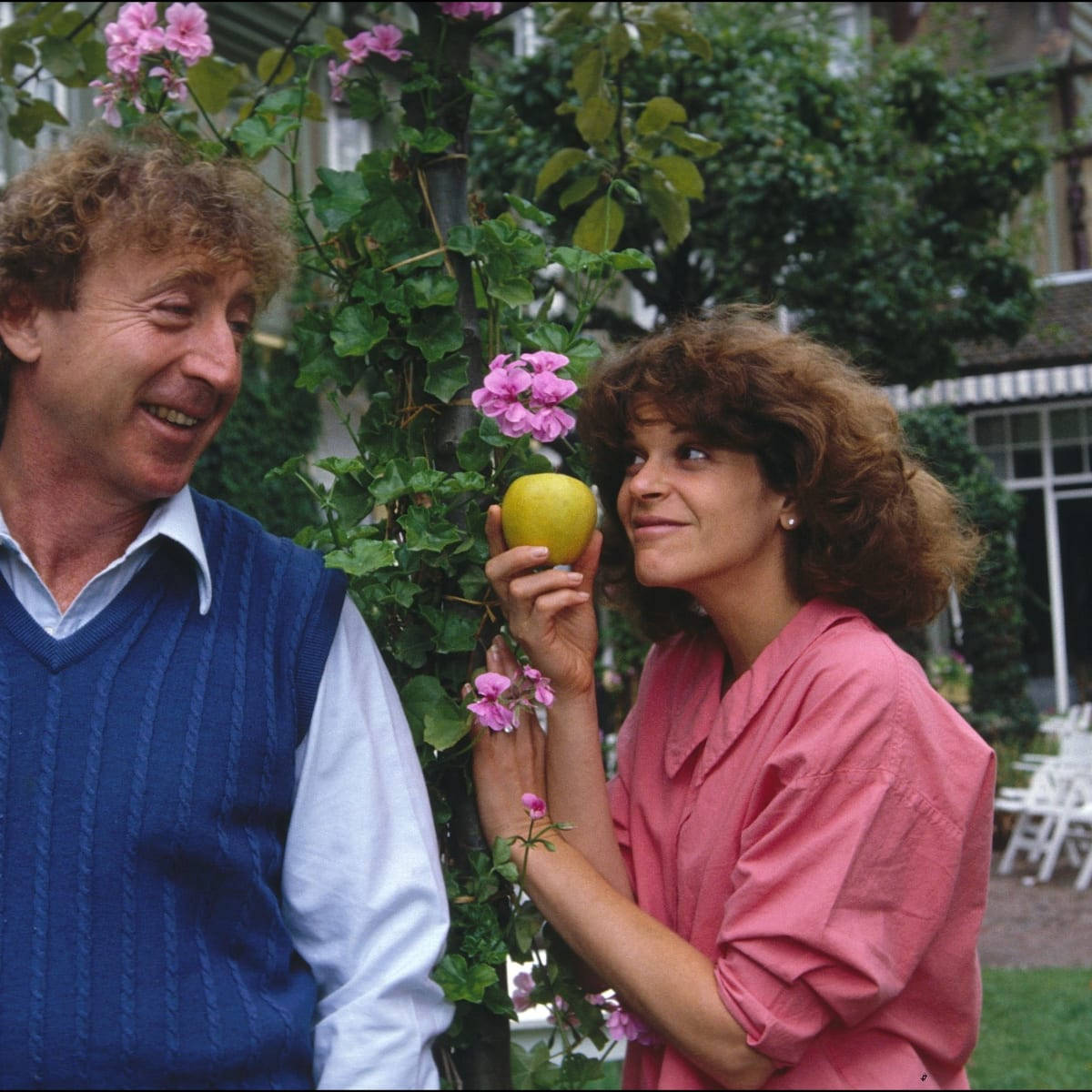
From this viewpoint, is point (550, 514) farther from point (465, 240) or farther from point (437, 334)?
point (465, 240)

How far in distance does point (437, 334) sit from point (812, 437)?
1.88 feet

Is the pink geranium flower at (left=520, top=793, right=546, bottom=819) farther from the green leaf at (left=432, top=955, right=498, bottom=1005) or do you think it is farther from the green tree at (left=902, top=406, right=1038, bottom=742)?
the green tree at (left=902, top=406, right=1038, bottom=742)

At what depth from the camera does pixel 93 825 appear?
1559 millimetres

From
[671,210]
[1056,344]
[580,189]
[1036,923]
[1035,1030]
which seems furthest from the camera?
[1056,344]

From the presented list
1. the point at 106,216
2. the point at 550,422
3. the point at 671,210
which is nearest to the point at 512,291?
the point at 550,422

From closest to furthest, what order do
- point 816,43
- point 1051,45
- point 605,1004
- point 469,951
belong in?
Result: point 469,951, point 605,1004, point 816,43, point 1051,45

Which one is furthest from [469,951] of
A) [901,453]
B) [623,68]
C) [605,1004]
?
[623,68]

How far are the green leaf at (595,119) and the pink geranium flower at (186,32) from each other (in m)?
0.69

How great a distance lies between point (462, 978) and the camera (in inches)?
71.5

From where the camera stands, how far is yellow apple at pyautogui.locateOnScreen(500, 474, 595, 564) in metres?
1.84

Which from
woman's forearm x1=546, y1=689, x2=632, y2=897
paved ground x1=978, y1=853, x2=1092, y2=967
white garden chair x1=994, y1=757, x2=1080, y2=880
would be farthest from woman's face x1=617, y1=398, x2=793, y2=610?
white garden chair x1=994, y1=757, x2=1080, y2=880

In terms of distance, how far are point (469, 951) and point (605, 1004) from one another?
266 mm

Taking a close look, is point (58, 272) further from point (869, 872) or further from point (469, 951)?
point (869, 872)

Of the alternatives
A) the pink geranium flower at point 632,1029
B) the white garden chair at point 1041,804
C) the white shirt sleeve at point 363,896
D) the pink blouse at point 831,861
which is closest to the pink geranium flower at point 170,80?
the white shirt sleeve at point 363,896
